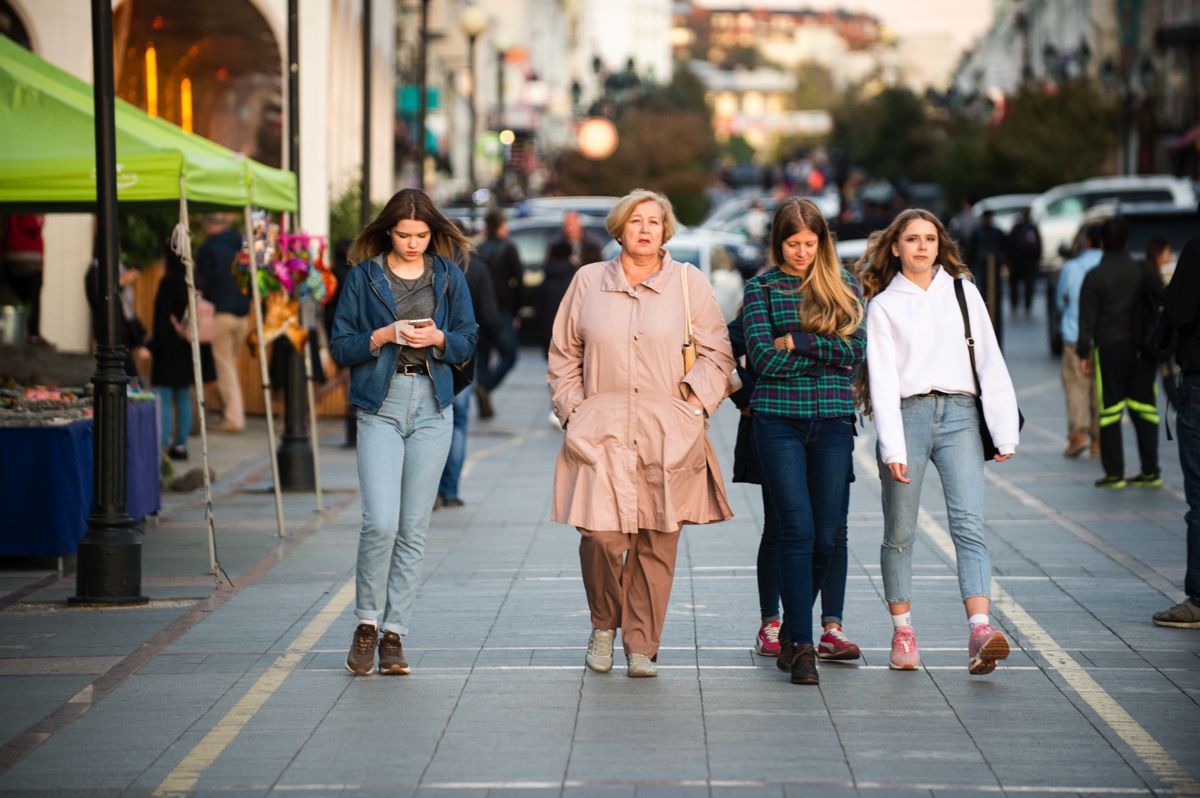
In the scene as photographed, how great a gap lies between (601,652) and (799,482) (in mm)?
1055

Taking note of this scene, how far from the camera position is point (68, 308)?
57.9 feet

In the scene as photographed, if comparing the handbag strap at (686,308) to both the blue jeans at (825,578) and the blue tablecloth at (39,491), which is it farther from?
the blue tablecloth at (39,491)

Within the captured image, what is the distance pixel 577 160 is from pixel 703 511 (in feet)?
132

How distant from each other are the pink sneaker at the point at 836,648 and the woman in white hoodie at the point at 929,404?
0.57ft

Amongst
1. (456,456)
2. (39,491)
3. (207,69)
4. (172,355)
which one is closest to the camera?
(39,491)

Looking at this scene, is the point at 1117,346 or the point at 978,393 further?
the point at 1117,346

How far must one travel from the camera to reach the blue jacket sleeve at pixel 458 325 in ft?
22.4

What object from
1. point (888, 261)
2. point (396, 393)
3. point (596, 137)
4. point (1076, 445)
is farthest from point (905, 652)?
point (596, 137)

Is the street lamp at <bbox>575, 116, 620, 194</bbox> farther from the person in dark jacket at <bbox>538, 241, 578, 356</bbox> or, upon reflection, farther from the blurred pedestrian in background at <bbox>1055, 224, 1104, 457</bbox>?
the blurred pedestrian in background at <bbox>1055, 224, 1104, 457</bbox>

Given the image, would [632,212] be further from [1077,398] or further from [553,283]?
[553,283]

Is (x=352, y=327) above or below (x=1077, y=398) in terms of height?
above

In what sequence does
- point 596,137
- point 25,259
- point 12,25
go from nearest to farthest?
point 25,259 → point 12,25 → point 596,137

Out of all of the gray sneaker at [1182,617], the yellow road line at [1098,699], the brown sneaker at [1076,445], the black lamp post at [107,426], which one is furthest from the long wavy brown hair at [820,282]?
the brown sneaker at [1076,445]

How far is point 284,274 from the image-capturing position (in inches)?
446
